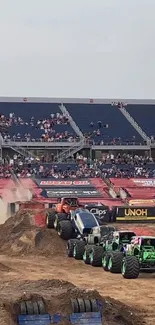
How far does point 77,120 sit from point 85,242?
147ft

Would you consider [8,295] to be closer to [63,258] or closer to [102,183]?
[63,258]

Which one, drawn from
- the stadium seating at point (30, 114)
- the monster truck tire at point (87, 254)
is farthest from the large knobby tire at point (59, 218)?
the stadium seating at point (30, 114)

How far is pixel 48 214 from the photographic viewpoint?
110 ft

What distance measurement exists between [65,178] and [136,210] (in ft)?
61.4

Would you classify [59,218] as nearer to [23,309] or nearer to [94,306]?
[94,306]

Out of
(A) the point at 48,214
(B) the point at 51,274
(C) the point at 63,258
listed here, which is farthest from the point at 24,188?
Answer: (B) the point at 51,274

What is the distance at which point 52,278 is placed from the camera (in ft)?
74.4

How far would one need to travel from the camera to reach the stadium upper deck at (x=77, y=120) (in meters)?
67.6

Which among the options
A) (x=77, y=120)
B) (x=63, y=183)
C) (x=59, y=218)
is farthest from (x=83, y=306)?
(x=77, y=120)

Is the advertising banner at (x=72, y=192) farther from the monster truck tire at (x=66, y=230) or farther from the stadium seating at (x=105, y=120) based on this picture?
the monster truck tire at (x=66, y=230)

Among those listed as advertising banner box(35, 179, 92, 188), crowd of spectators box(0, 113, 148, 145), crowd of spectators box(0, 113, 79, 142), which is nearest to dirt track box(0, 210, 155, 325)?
advertising banner box(35, 179, 92, 188)

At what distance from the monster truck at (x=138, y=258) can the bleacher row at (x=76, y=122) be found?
4227 centimetres

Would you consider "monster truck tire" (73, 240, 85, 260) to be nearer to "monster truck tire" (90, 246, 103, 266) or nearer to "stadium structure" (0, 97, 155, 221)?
"monster truck tire" (90, 246, 103, 266)

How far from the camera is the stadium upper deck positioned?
2660 inches
